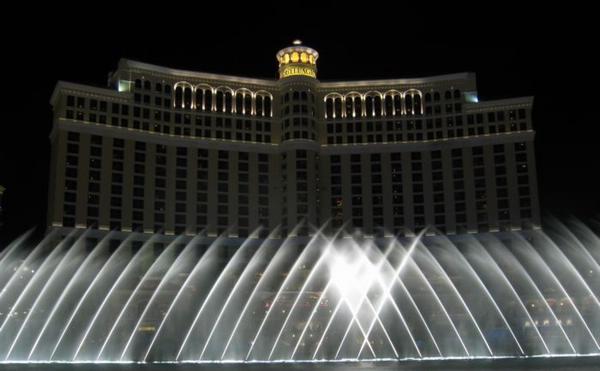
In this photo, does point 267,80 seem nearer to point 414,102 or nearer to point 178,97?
point 178,97

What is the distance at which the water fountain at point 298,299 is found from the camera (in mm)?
52000

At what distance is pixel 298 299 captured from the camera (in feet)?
225

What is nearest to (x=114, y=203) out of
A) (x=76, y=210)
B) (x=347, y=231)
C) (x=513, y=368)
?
(x=76, y=210)

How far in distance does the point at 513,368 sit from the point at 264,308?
56346mm

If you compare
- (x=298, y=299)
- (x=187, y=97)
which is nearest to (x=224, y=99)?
(x=187, y=97)

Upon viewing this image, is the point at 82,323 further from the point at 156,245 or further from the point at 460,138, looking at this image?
the point at 460,138

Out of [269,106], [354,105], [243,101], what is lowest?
[354,105]

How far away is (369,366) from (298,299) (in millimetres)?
29122

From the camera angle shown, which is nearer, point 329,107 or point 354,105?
point 354,105

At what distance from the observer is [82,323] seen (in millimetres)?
81625

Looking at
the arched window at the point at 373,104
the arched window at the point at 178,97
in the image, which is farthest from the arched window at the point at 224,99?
the arched window at the point at 373,104

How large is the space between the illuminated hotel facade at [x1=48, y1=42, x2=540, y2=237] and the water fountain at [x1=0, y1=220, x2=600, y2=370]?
3659 mm

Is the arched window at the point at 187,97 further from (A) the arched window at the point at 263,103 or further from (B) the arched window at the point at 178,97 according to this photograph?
(A) the arched window at the point at 263,103

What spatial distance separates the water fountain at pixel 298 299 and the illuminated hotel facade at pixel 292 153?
366cm
